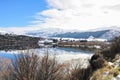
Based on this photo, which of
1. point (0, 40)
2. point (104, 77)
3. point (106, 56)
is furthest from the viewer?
point (0, 40)

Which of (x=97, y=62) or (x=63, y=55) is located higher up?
(x=97, y=62)

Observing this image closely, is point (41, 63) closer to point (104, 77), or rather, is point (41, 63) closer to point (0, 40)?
point (104, 77)

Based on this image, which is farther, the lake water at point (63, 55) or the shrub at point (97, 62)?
the shrub at point (97, 62)

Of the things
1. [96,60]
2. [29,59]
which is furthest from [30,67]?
[96,60]

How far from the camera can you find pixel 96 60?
946 inches

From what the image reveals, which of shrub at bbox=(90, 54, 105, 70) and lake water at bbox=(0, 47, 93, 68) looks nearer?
lake water at bbox=(0, 47, 93, 68)

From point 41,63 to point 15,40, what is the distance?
188 m

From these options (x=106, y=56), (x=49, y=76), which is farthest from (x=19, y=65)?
(x=106, y=56)

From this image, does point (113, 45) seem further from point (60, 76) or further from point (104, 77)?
point (60, 76)

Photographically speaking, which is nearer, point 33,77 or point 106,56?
point 33,77

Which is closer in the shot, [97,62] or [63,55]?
[97,62]

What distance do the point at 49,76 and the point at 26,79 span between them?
1.16 meters

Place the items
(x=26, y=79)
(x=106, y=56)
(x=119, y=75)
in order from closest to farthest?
1. (x=26, y=79)
2. (x=119, y=75)
3. (x=106, y=56)

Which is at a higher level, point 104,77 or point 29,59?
point 29,59
